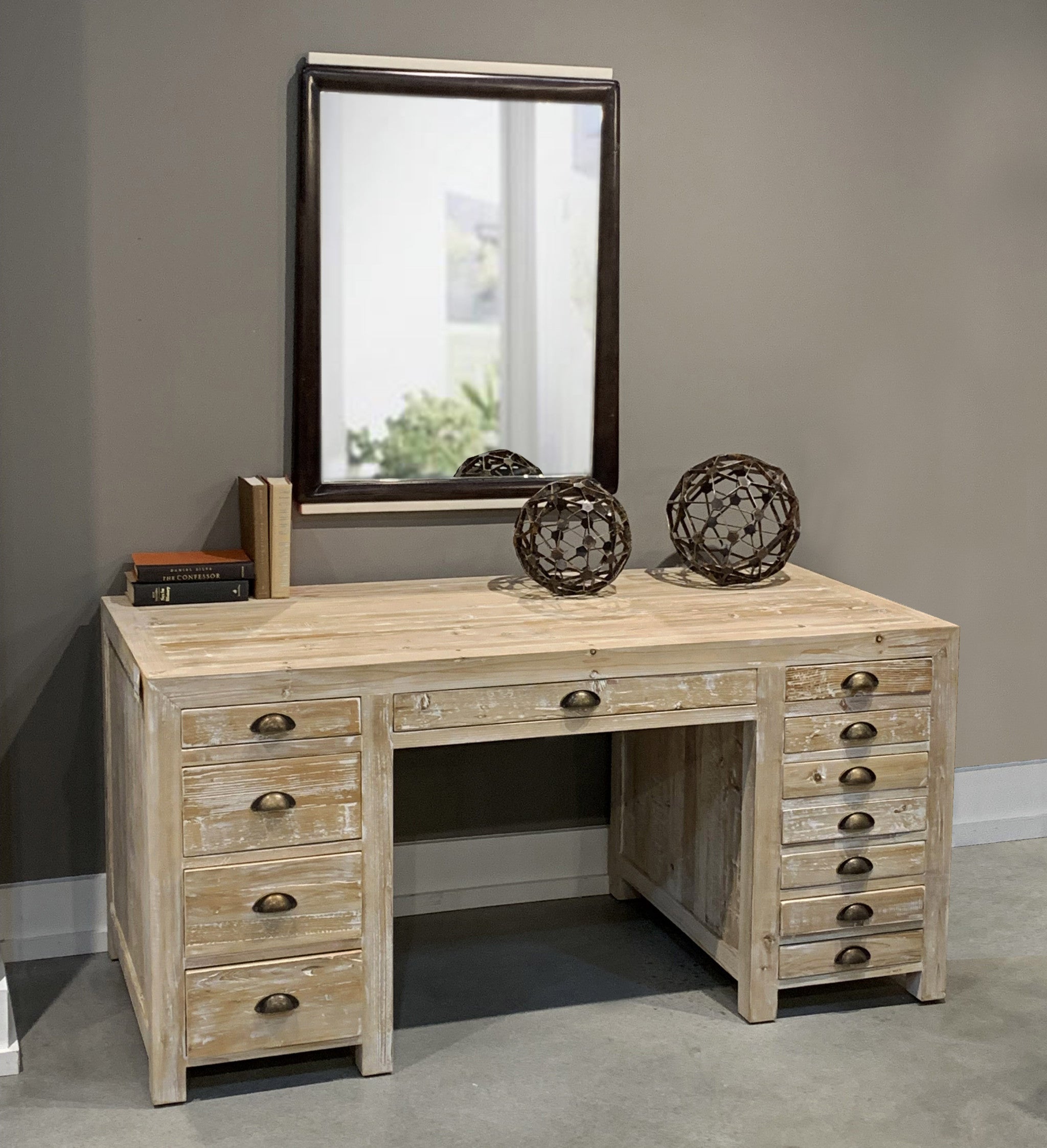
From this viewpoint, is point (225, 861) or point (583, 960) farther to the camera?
point (583, 960)

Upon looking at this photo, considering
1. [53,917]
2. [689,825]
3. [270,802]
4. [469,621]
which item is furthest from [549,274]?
[53,917]

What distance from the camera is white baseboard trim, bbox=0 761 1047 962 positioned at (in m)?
2.91

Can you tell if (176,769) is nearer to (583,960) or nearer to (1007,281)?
(583,960)

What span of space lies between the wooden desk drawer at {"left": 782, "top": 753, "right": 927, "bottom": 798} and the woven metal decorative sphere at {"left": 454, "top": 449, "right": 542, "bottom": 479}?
0.85 m

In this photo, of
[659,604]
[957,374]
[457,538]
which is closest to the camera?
[659,604]

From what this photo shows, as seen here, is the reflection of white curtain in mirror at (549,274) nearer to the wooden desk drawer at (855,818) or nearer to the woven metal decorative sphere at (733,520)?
the woven metal decorative sphere at (733,520)

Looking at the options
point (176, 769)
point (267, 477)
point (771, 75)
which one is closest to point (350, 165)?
point (267, 477)

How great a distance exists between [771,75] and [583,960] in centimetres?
190

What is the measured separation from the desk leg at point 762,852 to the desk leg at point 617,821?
56cm

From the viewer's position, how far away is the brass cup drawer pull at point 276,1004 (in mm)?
2385

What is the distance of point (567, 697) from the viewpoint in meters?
2.45

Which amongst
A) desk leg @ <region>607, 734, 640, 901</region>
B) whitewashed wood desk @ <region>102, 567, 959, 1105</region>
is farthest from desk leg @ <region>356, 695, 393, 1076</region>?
desk leg @ <region>607, 734, 640, 901</region>

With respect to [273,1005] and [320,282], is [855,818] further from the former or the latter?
[320,282]

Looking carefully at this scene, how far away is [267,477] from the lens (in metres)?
2.90
